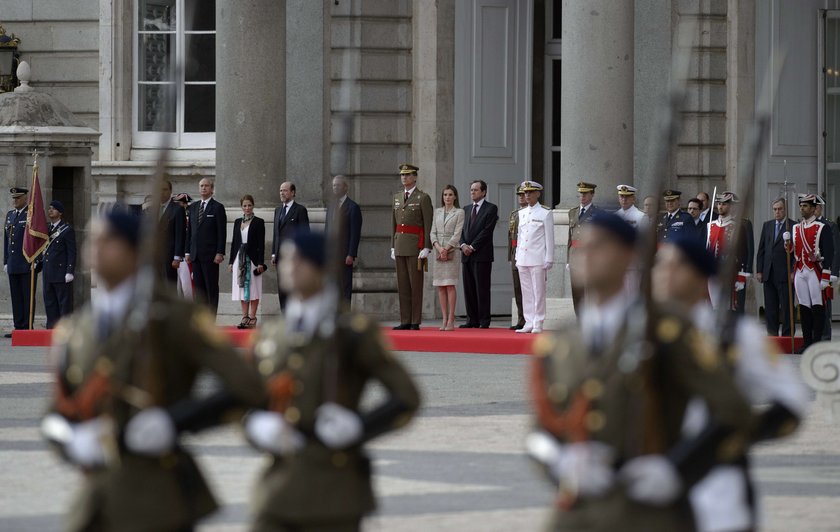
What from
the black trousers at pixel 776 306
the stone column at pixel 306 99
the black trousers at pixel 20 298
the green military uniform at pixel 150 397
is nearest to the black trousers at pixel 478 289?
the stone column at pixel 306 99

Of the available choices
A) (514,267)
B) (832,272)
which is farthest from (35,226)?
(832,272)

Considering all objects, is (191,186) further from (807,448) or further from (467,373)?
(807,448)

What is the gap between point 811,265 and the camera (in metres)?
19.6

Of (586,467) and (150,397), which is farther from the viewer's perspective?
(150,397)

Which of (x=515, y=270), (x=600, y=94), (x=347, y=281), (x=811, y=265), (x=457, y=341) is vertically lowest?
(x=457, y=341)

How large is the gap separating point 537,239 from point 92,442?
14458 millimetres

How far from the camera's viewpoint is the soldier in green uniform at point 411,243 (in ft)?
67.6

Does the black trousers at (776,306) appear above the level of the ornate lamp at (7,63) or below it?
below

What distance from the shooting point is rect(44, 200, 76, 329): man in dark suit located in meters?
21.2

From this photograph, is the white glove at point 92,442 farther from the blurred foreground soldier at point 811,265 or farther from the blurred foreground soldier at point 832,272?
the blurred foreground soldier at point 832,272

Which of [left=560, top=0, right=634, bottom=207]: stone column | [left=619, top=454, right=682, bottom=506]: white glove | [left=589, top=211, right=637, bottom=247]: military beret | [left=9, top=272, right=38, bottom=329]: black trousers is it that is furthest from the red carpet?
[left=619, top=454, right=682, bottom=506]: white glove

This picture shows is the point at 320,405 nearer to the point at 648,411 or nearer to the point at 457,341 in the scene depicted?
the point at 648,411

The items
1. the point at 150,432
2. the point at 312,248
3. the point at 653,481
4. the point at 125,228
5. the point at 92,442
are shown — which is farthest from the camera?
the point at 312,248

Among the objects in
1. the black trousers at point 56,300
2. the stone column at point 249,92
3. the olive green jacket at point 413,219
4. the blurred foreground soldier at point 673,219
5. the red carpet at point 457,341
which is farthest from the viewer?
the stone column at point 249,92
